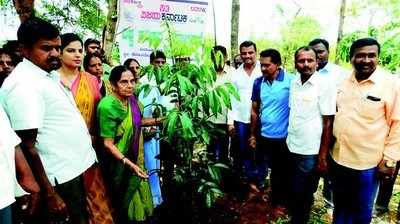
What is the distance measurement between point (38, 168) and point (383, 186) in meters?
3.49

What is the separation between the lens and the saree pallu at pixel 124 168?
286cm

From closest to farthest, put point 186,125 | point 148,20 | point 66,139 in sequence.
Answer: point 66,139 → point 186,125 → point 148,20

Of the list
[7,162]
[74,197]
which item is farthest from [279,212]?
[7,162]

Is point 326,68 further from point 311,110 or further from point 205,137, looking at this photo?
point 205,137

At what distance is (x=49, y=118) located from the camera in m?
2.21

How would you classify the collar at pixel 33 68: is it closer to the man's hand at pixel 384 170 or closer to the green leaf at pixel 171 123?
the green leaf at pixel 171 123

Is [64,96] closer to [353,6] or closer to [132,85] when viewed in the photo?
[132,85]

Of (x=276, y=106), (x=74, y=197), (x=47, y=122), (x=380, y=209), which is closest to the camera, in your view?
(x=47, y=122)

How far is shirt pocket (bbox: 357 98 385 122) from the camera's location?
2.77 metres

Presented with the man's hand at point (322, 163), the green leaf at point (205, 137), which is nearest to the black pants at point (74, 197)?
the green leaf at point (205, 137)

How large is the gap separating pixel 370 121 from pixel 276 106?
44.7 inches

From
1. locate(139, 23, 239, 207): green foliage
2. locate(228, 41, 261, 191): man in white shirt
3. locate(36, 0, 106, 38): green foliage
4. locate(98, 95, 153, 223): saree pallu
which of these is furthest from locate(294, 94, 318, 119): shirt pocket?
locate(36, 0, 106, 38): green foliage

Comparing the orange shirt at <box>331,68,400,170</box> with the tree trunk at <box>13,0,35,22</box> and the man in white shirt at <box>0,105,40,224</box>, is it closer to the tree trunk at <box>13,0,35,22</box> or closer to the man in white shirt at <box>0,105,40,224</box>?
the man in white shirt at <box>0,105,40,224</box>

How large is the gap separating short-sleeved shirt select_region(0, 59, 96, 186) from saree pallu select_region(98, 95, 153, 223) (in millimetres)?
383
